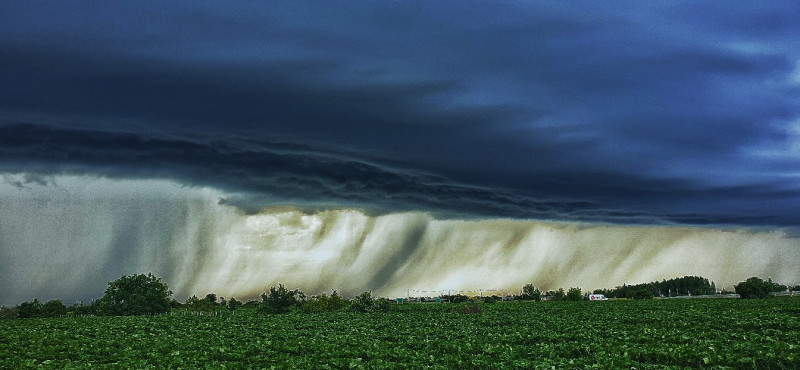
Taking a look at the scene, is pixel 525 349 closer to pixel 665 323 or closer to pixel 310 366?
pixel 310 366

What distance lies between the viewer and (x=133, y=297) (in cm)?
11344

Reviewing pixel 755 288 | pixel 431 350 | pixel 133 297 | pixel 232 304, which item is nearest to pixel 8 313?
pixel 133 297

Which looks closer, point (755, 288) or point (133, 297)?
point (133, 297)

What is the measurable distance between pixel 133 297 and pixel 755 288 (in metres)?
147

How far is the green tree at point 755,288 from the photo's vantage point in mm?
147000

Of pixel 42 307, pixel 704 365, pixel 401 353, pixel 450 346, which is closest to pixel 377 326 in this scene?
pixel 450 346

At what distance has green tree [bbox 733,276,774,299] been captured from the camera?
147 m

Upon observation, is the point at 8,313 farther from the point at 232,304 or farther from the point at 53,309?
the point at 232,304

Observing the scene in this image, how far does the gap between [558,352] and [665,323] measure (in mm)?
29454

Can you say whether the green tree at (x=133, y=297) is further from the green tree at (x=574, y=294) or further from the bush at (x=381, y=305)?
the green tree at (x=574, y=294)

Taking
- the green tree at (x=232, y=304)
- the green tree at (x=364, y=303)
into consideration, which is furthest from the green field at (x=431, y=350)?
the green tree at (x=232, y=304)

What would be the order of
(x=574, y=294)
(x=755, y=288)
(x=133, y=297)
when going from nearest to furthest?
1. (x=133, y=297)
2. (x=755, y=288)
3. (x=574, y=294)

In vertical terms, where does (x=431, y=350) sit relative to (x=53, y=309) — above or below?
below

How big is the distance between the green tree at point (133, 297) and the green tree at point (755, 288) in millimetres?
140449
